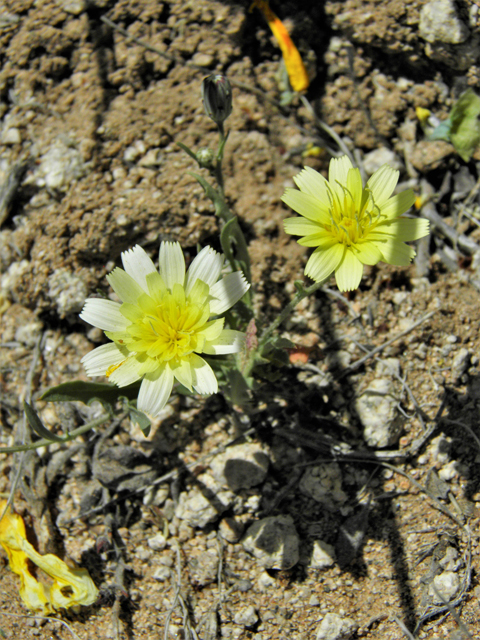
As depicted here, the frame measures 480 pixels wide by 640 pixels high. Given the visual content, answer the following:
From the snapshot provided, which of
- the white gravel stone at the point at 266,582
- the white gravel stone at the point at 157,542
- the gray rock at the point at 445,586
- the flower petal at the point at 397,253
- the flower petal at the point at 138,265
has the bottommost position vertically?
the white gravel stone at the point at 266,582

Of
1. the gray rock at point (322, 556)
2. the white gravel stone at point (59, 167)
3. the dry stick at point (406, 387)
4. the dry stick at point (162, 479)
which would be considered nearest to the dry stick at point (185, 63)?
the white gravel stone at point (59, 167)

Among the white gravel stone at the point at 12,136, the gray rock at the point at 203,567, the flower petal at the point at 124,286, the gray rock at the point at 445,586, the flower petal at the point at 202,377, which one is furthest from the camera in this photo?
the white gravel stone at the point at 12,136

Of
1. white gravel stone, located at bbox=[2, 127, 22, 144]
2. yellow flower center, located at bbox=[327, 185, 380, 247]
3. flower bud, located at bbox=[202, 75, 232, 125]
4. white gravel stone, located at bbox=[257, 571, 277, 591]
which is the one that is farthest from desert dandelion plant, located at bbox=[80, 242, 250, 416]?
white gravel stone, located at bbox=[2, 127, 22, 144]

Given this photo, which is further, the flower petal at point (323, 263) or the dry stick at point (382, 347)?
the dry stick at point (382, 347)

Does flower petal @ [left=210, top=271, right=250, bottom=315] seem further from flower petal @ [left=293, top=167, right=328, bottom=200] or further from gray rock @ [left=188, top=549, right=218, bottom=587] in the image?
gray rock @ [left=188, top=549, right=218, bottom=587]

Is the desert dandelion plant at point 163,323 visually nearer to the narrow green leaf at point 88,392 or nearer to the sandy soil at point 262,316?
the narrow green leaf at point 88,392

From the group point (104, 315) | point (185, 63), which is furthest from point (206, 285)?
point (185, 63)

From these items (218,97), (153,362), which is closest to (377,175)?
(218,97)
